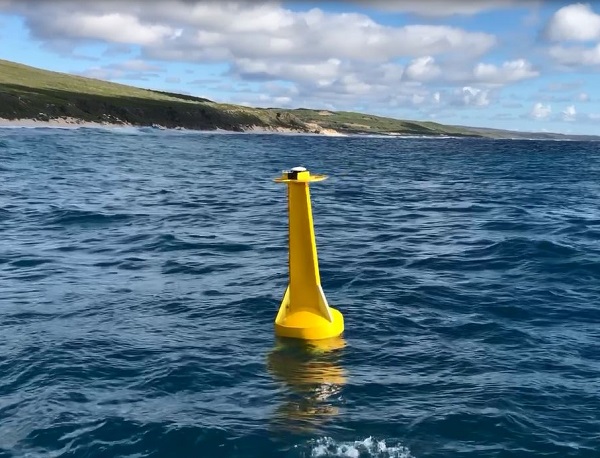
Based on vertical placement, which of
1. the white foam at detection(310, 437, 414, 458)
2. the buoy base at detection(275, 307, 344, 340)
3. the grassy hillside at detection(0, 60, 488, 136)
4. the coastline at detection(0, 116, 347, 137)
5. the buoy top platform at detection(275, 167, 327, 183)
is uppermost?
the grassy hillside at detection(0, 60, 488, 136)

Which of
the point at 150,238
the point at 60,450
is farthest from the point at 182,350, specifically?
the point at 150,238

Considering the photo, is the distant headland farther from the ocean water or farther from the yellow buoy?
the yellow buoy

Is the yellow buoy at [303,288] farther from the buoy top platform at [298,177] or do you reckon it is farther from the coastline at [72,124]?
the coastline at [72,124]

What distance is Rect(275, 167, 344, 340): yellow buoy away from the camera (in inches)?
518

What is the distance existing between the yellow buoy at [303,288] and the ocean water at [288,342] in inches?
13.9

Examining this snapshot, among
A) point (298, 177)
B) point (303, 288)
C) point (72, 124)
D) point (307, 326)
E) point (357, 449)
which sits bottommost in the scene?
point (357, 449)

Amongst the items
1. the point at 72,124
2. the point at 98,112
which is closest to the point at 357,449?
the point at 72,124

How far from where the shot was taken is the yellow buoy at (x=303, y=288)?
43.2ft

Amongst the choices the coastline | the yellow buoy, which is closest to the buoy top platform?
the yellow buoy

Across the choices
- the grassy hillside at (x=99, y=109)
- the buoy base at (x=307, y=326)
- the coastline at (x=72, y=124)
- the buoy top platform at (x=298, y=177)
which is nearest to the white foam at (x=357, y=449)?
the buoy base at (x=307, y=326)

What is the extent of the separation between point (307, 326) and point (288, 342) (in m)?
0.49

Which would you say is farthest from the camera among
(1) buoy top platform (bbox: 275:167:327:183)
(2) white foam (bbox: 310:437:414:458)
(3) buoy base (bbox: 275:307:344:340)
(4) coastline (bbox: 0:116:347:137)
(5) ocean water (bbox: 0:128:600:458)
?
(4) coastline (bbox: 0:116:347:137)

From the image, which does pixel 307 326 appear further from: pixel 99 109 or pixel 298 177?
pixel 99 109

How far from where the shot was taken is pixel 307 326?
1311 centimetres
